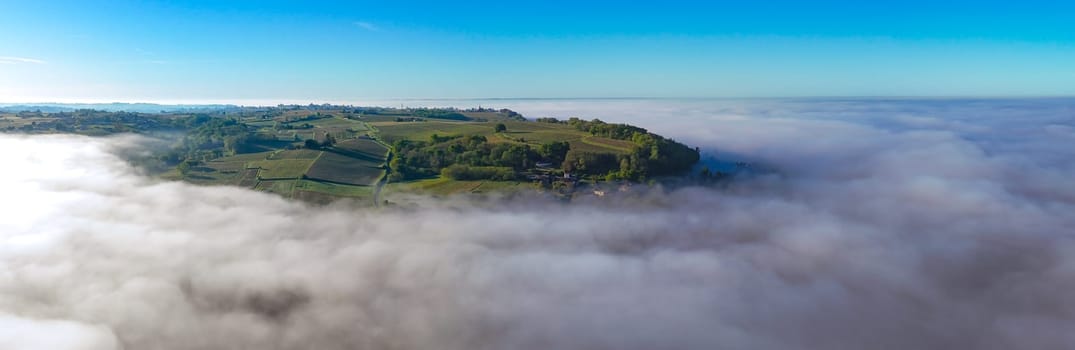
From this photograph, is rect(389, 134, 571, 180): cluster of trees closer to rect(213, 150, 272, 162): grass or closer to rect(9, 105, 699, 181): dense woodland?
rect(9, 105, 699, 181): dense woodland

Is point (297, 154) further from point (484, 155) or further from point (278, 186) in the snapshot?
point (484, 155)

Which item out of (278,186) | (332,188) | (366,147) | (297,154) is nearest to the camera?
(332,188)

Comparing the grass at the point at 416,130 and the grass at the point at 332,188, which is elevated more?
the grass at the point at 416,130

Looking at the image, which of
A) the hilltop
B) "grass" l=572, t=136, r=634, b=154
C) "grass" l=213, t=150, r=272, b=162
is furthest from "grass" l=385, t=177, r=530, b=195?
"grass" l=213, t=150, r=272, b=162

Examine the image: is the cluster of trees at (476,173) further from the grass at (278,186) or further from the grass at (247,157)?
the grass at (247,157)

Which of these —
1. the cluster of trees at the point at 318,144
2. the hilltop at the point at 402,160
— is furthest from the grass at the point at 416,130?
the cluster of trees at the point at 318,144

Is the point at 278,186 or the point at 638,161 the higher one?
the point at 638,161

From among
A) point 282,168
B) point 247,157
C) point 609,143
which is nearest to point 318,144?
point 247,157

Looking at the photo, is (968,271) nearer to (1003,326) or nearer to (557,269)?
(1003,326)

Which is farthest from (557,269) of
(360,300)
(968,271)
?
(968,271)
